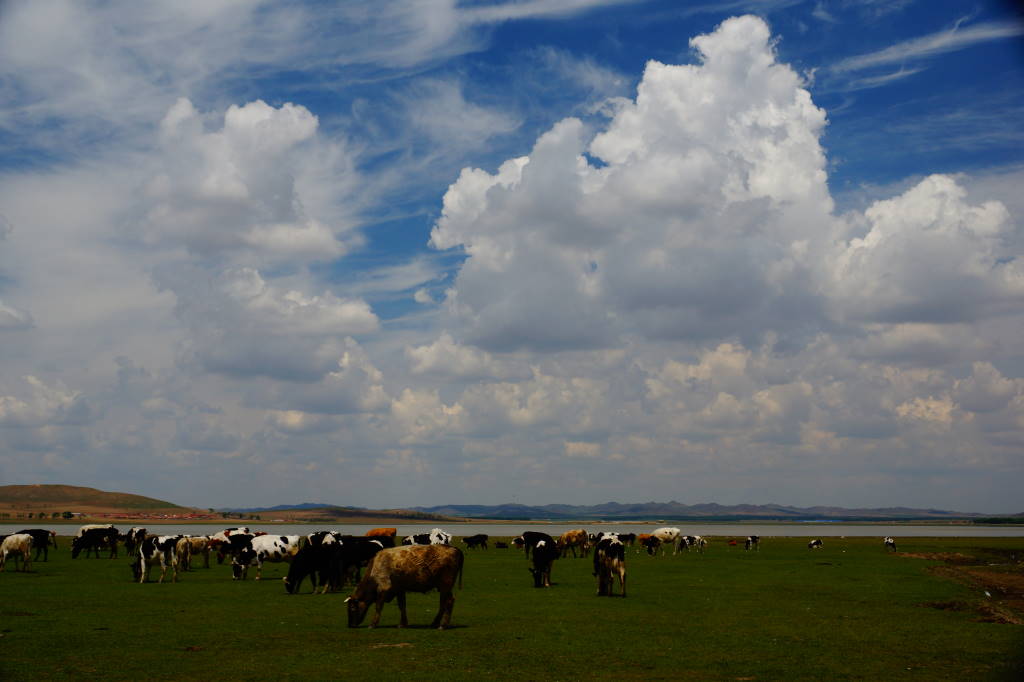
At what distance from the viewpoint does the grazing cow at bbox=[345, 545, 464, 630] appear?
73.6 feet

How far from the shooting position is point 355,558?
116 ft

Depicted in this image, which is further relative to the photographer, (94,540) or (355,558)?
(94,540)

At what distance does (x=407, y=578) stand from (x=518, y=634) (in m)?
3.47

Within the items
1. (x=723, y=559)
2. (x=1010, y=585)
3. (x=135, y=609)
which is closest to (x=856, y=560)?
(x=723, y=559)

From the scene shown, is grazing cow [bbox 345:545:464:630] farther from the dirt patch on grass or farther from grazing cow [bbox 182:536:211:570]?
grazing cow [bbox 182:536:211:570]

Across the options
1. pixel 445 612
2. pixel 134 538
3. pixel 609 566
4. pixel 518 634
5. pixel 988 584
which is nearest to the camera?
pixel 518 634

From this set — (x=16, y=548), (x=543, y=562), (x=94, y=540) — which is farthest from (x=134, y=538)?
(x=543, y=562)

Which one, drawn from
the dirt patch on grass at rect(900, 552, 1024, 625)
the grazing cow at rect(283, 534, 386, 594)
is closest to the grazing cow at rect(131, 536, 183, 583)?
the grazing cow at rect(283, 534, 386, 594)

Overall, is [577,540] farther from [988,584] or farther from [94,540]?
[94,540]

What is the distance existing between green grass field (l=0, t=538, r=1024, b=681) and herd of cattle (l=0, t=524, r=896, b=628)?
106 cm

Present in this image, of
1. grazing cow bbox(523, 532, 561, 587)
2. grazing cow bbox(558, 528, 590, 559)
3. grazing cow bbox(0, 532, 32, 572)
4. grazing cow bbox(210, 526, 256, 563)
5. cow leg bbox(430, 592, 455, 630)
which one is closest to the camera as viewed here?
cow leg bbox(430, 592, 455, 630)

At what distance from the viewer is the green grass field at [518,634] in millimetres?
16891

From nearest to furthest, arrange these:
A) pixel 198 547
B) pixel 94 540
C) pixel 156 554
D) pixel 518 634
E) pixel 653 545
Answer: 1. pixel 518 634
2. pixel 156 554
3. pixel 198 547
4. pixel 94 540
5. pixel 653 545

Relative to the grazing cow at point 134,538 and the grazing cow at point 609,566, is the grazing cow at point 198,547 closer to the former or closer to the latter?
the grazing cow at point 134,538
